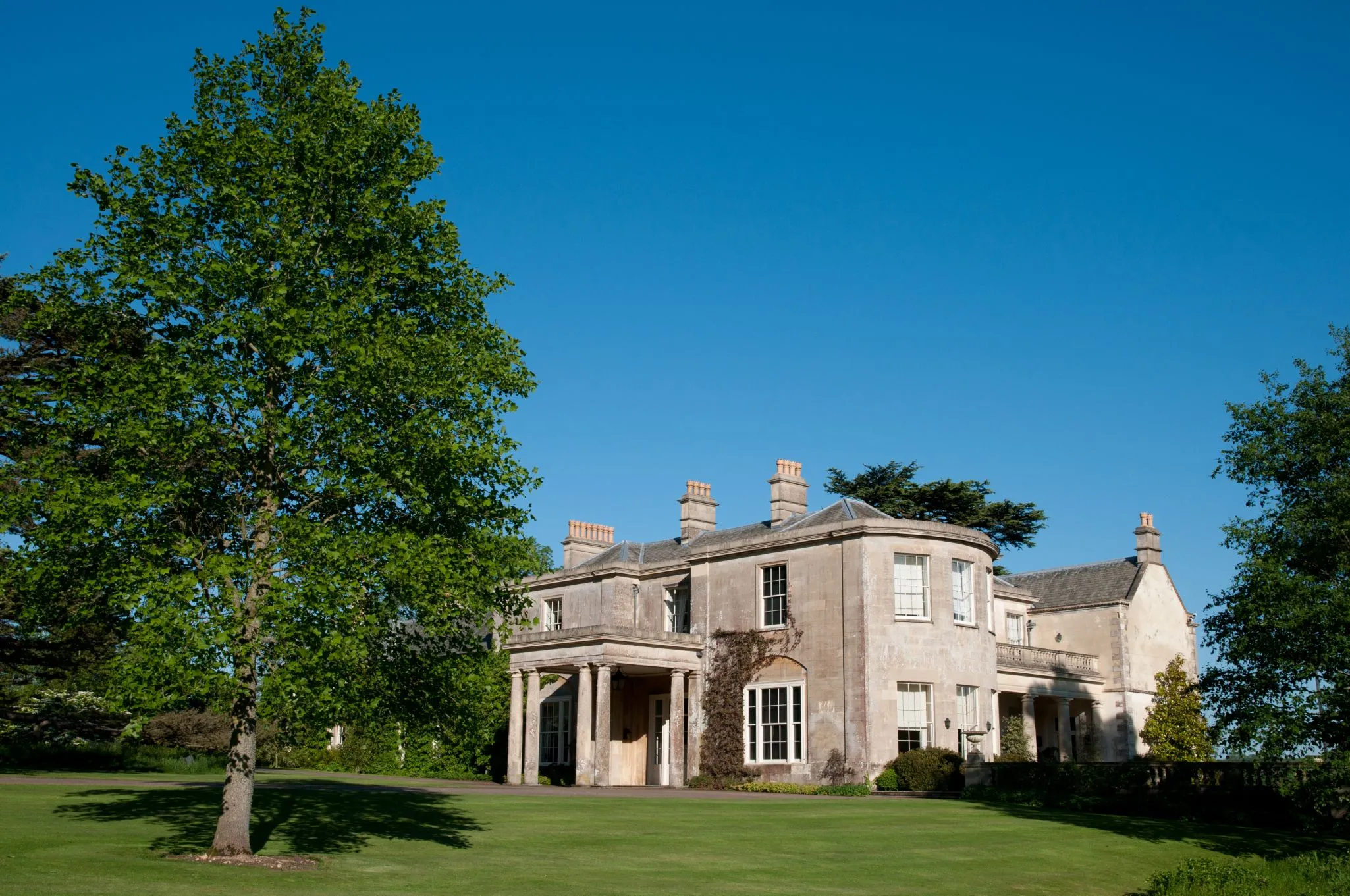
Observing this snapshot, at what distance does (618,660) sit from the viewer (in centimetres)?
3503

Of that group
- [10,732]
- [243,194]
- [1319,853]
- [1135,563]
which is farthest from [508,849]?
[1135,563]

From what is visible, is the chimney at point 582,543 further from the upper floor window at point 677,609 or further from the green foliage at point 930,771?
the green foliage at point 930,771

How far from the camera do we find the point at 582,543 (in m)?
45.8

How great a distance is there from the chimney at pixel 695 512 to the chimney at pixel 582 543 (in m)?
4.97

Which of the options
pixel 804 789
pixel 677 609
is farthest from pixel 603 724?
pixel 804 789

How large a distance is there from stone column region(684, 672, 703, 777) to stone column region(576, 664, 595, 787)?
118 inches

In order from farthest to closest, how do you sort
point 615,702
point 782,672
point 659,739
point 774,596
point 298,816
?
1. point 615,702
2. point 659,739
3. point 774,596
4. point 782,672
5. point 298,816

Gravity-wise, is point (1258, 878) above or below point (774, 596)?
below

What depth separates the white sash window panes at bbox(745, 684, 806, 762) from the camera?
3428 cm

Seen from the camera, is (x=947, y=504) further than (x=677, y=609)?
Yes

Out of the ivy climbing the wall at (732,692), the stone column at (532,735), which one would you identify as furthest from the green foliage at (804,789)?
the stone column at (532,735)

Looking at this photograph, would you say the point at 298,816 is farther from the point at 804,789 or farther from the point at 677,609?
the point at 677,609

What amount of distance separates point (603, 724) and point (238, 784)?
20.8 meters

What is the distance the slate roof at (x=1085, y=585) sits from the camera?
4638cm
